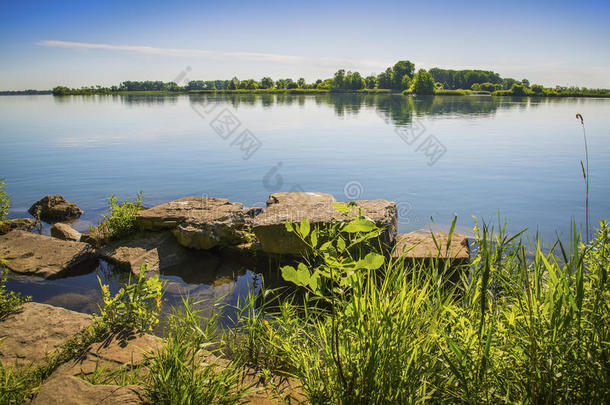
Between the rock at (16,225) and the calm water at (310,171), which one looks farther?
the calm water at (310,171)

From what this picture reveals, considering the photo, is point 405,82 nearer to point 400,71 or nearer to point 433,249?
point 400,71

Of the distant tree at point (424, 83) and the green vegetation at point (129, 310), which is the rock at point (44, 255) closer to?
the green vegetation at point (129, 310)

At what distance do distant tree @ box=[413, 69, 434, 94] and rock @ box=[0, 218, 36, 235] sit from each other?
328ft

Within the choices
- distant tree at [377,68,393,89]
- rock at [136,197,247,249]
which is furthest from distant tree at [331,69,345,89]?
rock at [136,197,247,249]

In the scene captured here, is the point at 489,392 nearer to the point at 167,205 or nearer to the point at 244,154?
the point at 167,205

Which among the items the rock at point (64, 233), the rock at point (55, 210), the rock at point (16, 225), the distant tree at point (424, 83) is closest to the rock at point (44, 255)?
the rock at point (64, 233)

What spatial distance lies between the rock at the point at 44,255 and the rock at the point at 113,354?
343cm

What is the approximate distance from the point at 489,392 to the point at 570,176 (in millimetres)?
13310

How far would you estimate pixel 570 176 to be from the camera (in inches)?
486

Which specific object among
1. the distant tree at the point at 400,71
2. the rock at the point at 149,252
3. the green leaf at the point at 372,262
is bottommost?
the rock at the point at 149,252

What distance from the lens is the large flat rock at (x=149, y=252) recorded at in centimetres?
593

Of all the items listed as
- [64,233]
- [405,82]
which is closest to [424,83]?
[405,82]

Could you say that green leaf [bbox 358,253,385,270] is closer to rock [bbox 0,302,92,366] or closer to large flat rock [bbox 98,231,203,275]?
rock [bbox 0,302,92,366]

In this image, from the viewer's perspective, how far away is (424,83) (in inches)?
3784
